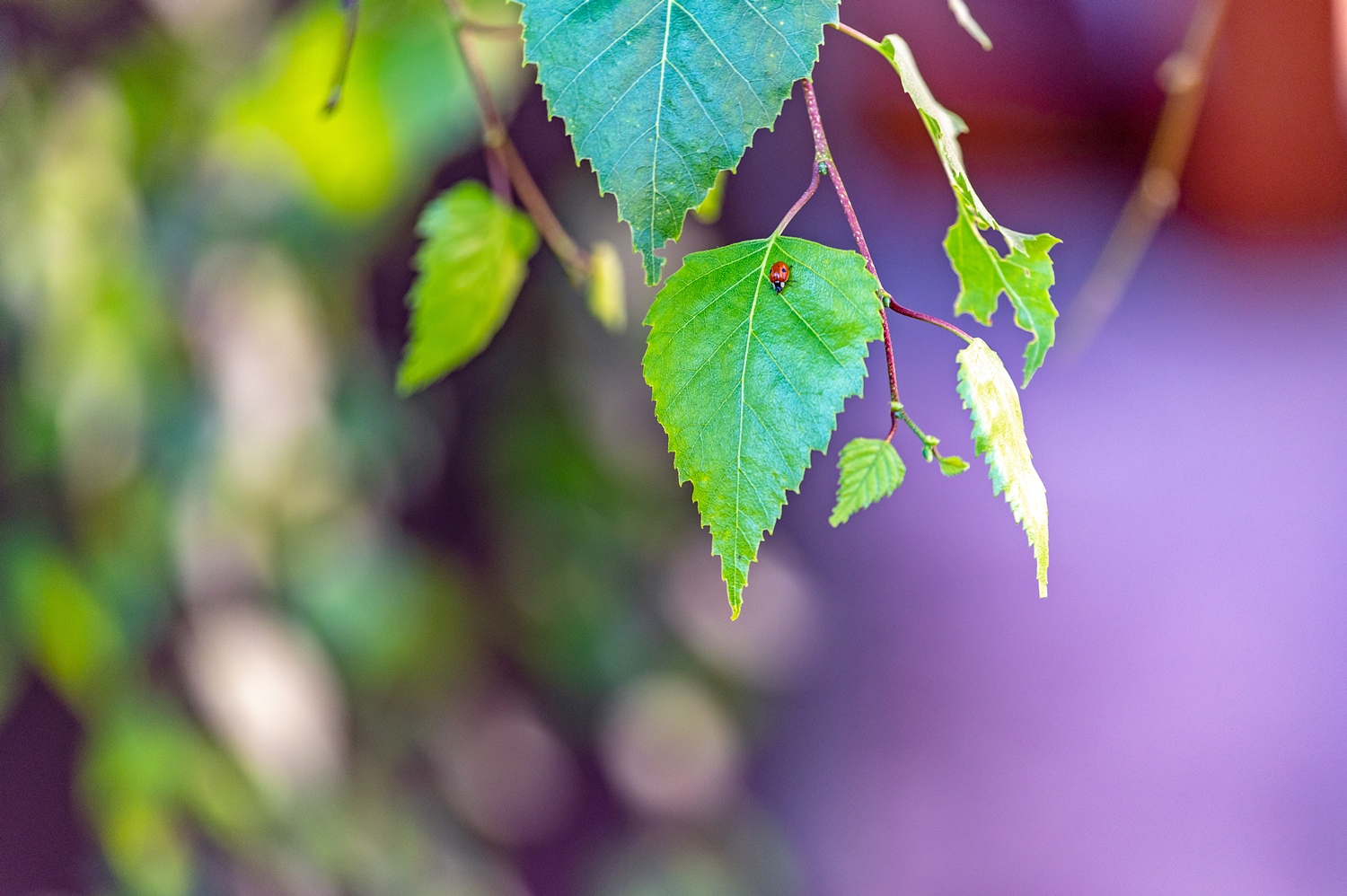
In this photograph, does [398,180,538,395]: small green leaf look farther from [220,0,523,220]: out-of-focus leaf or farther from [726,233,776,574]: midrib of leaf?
[220,0,523,220]: out-of-focus leaf

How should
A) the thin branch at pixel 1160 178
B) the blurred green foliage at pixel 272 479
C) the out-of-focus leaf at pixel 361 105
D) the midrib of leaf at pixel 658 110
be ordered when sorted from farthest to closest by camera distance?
1. the blurred green foliage at pixel 272 479
2. the out-of-focus leaf at pixel 361 105
3. the thin branch at pixel 1160 178
4. the midrib of leaf at pixel 658 110

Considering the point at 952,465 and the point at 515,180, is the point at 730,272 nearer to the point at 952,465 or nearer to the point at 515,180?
the point at 952,465

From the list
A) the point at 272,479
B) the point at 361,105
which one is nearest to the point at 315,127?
the point at 361,105

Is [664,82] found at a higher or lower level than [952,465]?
higher

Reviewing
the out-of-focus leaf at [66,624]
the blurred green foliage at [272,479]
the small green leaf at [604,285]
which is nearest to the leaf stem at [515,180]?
the small green leaf at [604,285]

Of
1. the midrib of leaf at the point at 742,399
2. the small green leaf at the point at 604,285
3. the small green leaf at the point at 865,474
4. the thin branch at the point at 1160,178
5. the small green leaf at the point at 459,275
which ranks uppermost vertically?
the midrib of leaf at the point at 742,399

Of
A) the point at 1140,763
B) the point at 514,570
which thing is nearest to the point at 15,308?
the point at 514,570

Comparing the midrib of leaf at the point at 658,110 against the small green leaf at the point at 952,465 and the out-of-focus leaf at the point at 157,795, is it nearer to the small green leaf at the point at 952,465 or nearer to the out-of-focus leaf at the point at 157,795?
the small green leaf at the point at 952,465

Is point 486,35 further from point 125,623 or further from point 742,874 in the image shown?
point 742,874
